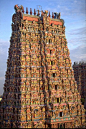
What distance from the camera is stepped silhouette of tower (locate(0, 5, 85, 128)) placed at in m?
58.6

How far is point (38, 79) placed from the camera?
201ft

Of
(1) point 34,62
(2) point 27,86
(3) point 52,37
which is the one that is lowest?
(2) point 27,86

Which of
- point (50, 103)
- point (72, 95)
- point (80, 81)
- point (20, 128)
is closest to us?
point (20, 128)

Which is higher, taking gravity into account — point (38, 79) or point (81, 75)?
point (81, 75)

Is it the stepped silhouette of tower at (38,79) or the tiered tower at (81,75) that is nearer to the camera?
the stepped silhouette of tower at (38,79)

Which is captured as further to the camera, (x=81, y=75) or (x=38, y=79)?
(x=81, y=75)

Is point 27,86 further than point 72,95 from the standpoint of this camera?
No

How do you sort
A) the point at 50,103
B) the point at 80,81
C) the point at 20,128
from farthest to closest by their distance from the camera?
1. the point at 80,81
2. the point at 50,103
3. the point at 20,128

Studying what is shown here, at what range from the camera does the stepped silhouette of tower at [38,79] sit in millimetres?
58562

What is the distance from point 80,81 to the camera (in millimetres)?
120562

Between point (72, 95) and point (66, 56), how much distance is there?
1192cm

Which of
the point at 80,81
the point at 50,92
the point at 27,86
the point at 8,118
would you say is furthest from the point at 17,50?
the point at 80,81

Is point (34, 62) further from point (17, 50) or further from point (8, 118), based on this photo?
point (8, 118)

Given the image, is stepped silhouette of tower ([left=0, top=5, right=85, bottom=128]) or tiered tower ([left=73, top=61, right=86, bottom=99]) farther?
tiered tower ([left=73, top=61, right=86, bottom=99])
